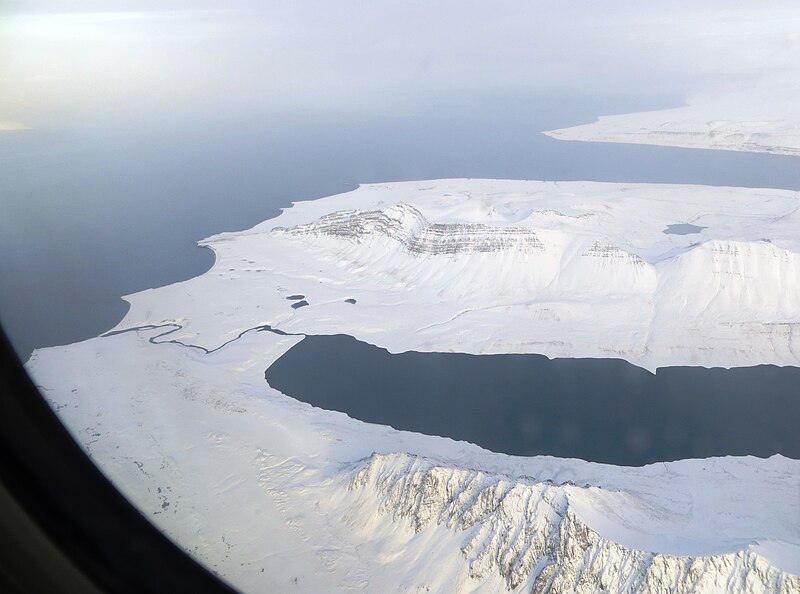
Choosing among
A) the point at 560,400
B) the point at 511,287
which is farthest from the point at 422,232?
the point at 560,400

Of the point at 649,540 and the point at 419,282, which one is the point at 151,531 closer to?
the point at 649,540

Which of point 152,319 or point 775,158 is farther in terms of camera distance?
point 775,158

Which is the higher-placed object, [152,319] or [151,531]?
[151,531]

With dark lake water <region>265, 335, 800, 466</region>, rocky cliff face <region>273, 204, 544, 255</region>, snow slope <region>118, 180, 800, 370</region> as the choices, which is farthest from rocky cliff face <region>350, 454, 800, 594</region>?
rocky cliff face <region>273, 204, 544, 255</region>

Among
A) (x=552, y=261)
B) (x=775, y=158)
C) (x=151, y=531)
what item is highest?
(x=151, y=531)

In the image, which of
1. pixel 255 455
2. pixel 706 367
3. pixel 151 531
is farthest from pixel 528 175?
pixel 151 531

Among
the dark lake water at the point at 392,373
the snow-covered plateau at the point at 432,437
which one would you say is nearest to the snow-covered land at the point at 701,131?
the snow-covered plateau at the point at 432,437
